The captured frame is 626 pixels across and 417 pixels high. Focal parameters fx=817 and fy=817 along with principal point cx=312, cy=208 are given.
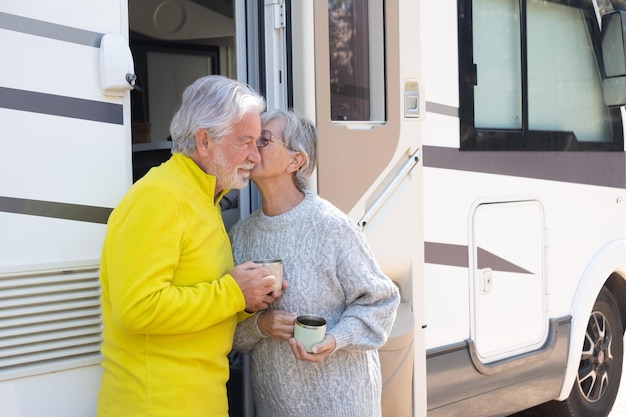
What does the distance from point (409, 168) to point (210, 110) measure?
3.50 ft

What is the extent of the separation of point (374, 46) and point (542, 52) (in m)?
1.41

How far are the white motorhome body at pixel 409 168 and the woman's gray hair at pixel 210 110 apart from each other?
22cm

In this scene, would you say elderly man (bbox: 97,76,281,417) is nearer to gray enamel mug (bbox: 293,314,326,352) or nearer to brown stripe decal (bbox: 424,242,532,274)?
gray enamel mug (bbox: 293,314,326,352)

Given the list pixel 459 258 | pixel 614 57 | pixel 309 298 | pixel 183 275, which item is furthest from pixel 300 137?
pixel 614 57

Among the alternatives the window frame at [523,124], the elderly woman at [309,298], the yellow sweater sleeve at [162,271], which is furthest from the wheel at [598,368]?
the yellow sweater sleeve at [162,271]

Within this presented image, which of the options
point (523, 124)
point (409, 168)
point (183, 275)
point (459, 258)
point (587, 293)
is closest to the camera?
point (183, 275)

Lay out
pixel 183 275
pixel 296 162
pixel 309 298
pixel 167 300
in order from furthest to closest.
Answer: pixel 296 162 → pixel 309 298 → pixel 183 275 → pixel 167 300

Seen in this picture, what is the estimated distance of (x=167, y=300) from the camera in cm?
207

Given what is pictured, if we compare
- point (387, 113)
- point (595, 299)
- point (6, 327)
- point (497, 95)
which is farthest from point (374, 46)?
point (595, 299)

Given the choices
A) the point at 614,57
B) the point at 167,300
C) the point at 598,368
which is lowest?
the point at 598,368

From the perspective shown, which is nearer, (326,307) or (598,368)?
(326,307)

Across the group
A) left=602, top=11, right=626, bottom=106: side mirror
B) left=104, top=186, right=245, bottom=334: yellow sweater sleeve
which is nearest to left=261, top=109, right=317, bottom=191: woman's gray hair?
left=104, top=186, right=245, bottom=334: yellow sweater sleeve

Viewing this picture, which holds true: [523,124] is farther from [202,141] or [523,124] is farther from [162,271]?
[162,271]

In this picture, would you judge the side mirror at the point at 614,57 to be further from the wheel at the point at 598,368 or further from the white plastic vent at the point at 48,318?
the white plastic vent at the point at 48,318
